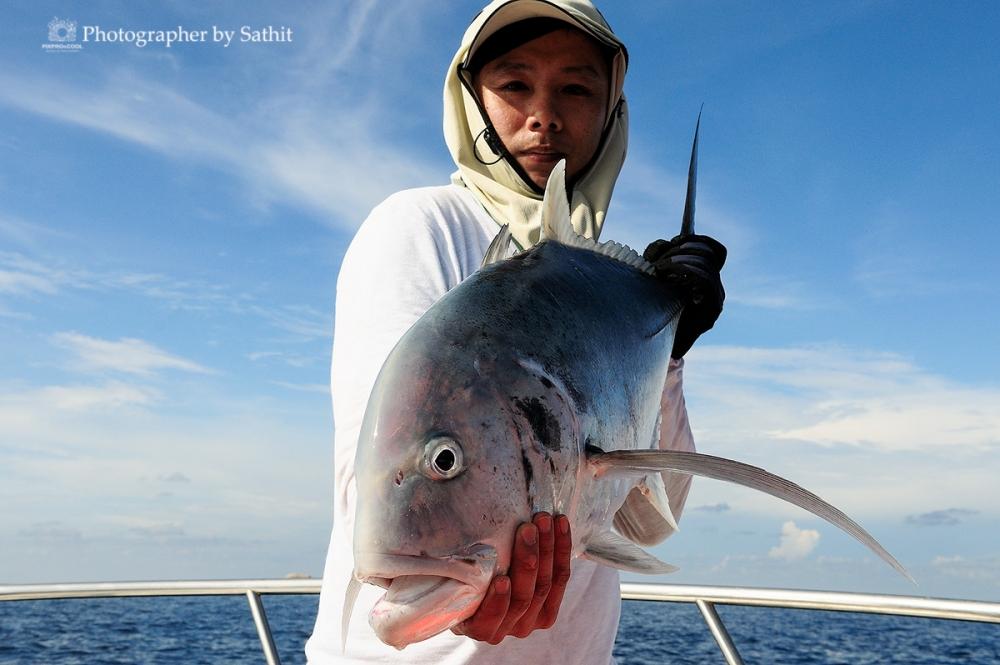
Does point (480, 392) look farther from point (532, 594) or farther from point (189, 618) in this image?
point (189, 618)

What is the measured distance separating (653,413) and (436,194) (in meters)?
0.70

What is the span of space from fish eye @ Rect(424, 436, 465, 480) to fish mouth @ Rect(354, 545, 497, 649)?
0.31 feet

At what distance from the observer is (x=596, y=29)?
2012mm

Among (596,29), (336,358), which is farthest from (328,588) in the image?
(596,29)

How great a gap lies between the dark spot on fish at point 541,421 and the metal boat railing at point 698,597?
2401 mm

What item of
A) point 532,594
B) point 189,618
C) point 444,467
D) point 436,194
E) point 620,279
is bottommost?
point 189,618

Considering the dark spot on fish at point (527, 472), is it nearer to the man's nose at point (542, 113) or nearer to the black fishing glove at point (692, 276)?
the black fishing glove at point (692, 276)

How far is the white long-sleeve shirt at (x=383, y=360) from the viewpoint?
1.43 metres

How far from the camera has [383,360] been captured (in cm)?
139

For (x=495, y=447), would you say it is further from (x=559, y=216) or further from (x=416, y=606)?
(x=559, y=216)

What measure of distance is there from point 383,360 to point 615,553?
1.58 ft

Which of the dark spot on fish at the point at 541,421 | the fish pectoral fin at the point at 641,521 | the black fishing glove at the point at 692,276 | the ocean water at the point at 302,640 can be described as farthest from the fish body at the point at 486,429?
the ocean water at the point at 302,640

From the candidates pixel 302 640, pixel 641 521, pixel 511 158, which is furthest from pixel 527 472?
pixel 302 640

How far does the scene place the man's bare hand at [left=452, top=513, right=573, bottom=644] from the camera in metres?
1.03
